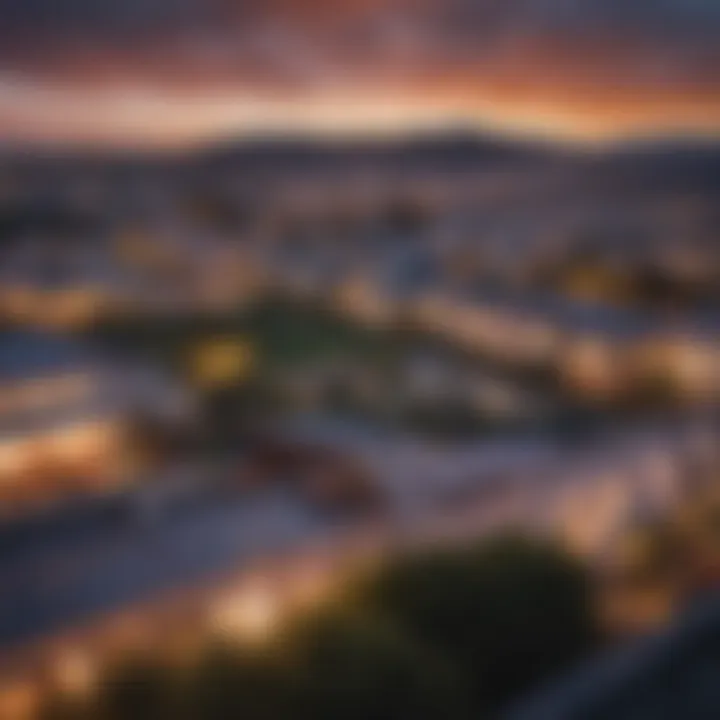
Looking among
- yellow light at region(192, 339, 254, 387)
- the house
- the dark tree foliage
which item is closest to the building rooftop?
the house

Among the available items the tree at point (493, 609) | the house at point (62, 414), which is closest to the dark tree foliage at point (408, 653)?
the tree at point (493, 609)

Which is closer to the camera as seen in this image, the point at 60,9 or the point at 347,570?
the point at 347,570

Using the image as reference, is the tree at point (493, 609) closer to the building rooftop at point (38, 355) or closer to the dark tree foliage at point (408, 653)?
the dark tree foliage at point (408, 653)

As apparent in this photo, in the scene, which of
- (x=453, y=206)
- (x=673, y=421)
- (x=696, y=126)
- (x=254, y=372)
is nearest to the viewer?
(x=673, y=421)

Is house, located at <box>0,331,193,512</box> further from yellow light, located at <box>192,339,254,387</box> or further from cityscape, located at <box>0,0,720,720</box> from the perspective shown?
yellow light, located at <box>192,339,254,387</box>

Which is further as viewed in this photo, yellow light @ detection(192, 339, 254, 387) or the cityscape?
yellow light @ detection(192, 339, 254, 387)

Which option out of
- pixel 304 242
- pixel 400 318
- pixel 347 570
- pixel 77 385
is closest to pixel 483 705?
pixel 347 570

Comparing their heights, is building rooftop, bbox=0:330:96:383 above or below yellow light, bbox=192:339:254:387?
above

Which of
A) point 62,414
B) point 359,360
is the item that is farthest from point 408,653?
point 359,360

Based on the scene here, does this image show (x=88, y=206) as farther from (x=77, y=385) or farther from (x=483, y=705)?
(x=483, y=705)
